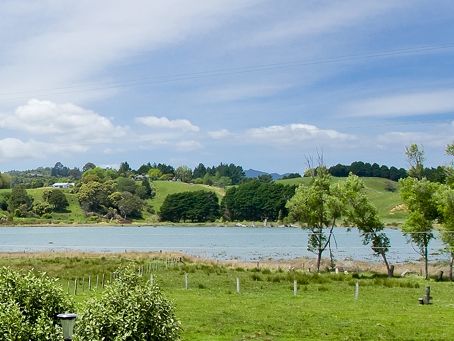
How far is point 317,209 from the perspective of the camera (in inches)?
2753

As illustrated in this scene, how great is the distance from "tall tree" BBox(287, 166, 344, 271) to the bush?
53050mm

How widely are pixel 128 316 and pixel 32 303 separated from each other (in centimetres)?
288

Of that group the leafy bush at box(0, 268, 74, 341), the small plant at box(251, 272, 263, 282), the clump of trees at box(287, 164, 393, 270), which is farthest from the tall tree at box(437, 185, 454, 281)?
the leafy bush at box(0, 268, 74, 341)

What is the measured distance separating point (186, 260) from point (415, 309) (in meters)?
39.5

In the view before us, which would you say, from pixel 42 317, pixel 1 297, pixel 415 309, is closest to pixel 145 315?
pixel 42 317

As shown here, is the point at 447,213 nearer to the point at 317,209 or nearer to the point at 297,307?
the point at 317,209

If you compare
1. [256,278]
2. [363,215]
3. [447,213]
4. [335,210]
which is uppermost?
[447,213]

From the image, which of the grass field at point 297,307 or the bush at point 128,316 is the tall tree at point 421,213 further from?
the bush at point 128,316

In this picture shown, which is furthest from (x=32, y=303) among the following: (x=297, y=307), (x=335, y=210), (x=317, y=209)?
(x=317, y=209)

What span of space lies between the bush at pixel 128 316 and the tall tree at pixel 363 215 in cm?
5293

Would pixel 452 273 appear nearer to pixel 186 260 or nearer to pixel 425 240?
pixel 425 240

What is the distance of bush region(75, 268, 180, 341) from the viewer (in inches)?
588

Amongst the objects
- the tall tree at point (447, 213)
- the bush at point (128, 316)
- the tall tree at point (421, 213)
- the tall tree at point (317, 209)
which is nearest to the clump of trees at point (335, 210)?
the tall tree at point (317, 209)

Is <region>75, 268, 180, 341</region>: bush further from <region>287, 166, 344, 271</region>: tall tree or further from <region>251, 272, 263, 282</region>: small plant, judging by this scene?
<region>287, 166, 344, 271</region>: tall tree
